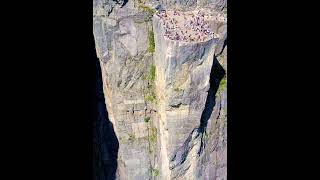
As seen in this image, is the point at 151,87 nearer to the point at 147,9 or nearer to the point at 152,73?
the point at 152,73

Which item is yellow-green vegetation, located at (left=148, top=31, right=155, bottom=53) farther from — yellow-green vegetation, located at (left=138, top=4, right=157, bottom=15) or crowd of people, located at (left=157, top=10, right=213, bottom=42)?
crowd of people, located at (left=157, top=10, right=213, bottom=42)

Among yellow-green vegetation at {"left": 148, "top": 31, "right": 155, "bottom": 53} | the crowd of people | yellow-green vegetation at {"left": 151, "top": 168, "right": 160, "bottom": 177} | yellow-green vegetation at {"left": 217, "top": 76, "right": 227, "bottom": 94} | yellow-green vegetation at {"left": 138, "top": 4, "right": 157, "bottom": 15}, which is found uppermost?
yellow-green vegetation at {"left": 138, "top": 4, "right": 157, "bottom": 15}

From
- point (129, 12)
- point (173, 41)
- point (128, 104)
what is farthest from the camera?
point (128, 104)

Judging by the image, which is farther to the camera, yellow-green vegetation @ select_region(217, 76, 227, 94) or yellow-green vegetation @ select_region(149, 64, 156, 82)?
yellow-green vegetation @ select_region(217, 76, 227, 94)

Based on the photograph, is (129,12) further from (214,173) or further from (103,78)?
(214,173)

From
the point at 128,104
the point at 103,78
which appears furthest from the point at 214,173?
the point at 103,78

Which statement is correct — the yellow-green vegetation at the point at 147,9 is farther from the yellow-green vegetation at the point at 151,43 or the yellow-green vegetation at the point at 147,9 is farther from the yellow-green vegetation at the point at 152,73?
Result: the yellow-green vegetation at the point at 152,73

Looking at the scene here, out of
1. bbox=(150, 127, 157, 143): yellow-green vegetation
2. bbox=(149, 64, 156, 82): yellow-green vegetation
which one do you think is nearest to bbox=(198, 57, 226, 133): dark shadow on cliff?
bbox=(150, 127, 157, 143): yellow-green vegetation
